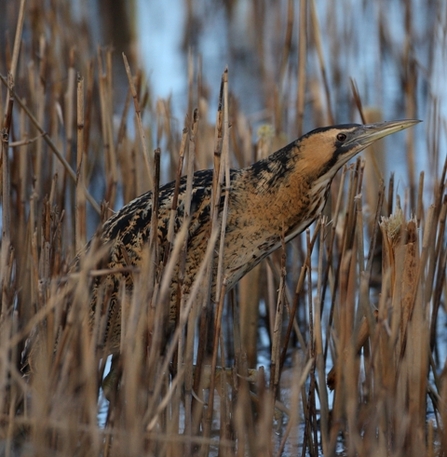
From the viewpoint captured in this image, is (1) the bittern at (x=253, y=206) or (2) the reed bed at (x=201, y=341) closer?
(2) the reed bed at (x=201, y=341)

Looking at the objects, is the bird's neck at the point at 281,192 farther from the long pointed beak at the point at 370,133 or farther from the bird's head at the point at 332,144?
the long pointed beak at the point at 370,133

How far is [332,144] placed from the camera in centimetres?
319

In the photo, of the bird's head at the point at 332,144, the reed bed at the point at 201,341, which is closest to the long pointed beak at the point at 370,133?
the bird's head at the point at 332,144

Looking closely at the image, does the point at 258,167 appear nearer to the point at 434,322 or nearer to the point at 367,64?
the point at 434,322

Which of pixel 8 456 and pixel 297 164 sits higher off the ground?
pixel 297 164

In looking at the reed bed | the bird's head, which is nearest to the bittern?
the bird's head

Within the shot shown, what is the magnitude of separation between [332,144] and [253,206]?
0.35 metres

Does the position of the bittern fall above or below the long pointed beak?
below

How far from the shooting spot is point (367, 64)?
727 cm

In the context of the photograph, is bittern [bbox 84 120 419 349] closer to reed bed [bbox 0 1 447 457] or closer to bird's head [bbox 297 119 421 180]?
bird's head [bbox 297 119 421 180]

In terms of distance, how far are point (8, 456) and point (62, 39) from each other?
13.1ft

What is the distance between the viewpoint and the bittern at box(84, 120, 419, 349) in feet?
10.4

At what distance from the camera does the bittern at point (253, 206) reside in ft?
10.4

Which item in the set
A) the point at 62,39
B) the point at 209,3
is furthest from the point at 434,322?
the point at 209,3
